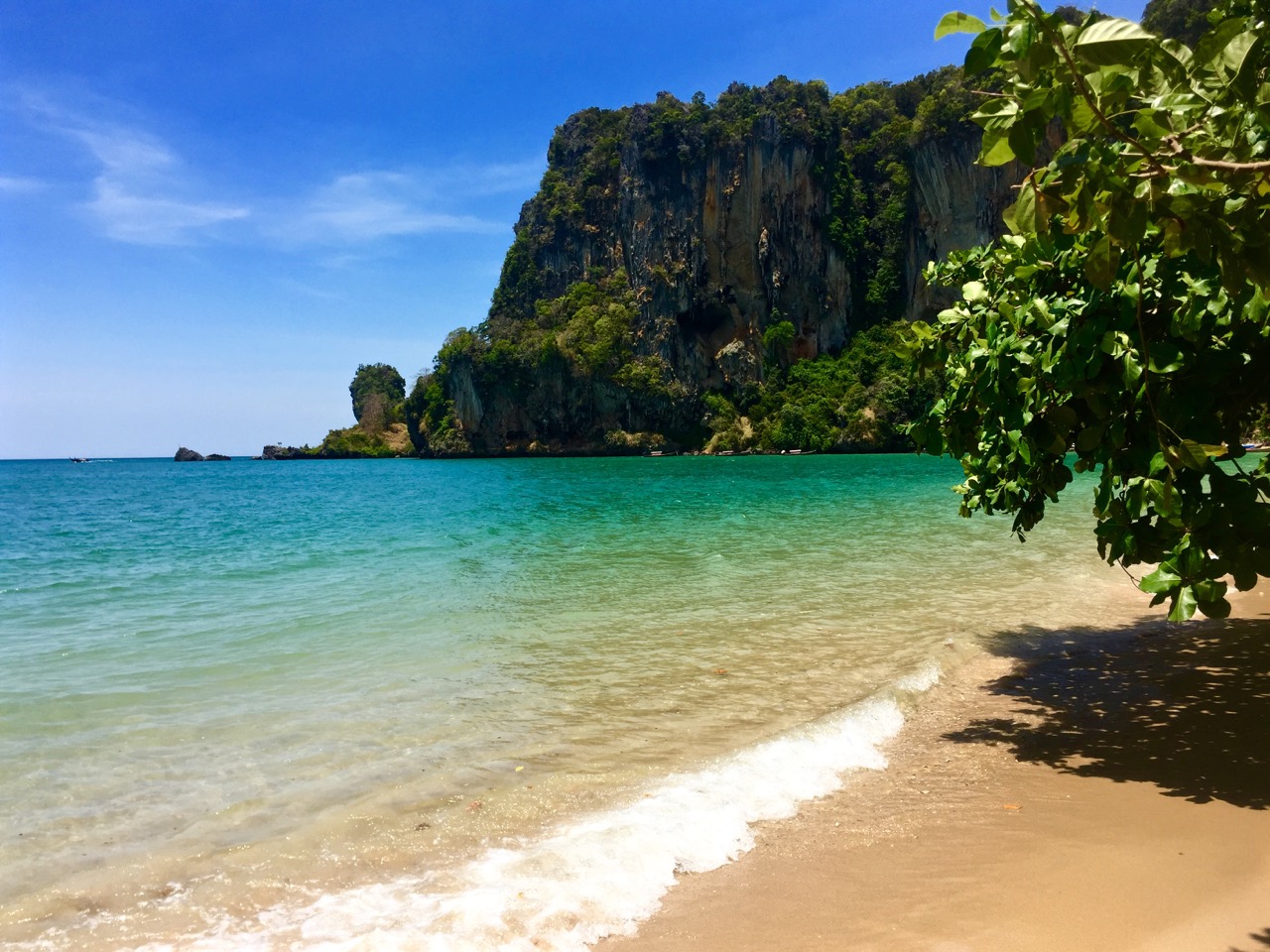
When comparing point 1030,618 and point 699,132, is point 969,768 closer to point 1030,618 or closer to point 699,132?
point 1030,618

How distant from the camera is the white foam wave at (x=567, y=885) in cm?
283

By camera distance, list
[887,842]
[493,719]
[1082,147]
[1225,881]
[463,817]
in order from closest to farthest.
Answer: [1082,147] < [1225,881] < [887,842] < [463,817] < [493,719]

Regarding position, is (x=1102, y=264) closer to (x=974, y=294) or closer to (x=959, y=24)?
(x=959, y=24)

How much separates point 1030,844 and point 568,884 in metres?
1.93

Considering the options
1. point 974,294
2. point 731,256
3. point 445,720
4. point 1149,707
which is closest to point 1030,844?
point 1149,707

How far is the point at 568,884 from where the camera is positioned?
3.14 meters

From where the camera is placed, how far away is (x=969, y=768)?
421cm

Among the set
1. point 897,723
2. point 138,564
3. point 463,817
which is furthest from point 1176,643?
point 138,564

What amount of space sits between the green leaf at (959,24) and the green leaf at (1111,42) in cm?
23

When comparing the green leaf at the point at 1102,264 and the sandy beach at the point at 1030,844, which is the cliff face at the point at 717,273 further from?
the green leaf at the point at 1102,264

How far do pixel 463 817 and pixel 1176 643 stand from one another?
248 inches

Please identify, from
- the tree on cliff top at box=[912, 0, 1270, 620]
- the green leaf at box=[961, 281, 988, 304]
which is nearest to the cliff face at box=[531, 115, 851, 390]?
the green leaf at box=[961, 281, 988, 304]

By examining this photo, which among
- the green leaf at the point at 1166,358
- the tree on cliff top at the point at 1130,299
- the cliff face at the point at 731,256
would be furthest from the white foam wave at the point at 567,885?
the cliff face at the point at 731,256

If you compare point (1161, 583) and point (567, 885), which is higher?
point (1161, 583)
